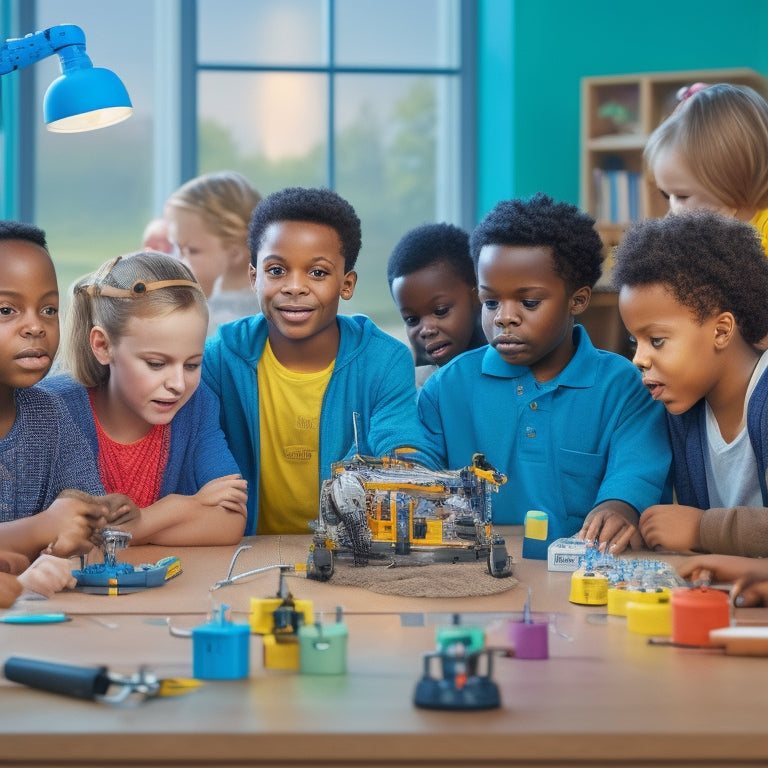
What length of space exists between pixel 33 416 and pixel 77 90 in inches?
30.0

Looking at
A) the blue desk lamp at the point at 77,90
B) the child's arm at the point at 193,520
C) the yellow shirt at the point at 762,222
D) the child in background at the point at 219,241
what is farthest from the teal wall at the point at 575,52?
the child's arm at the point at 193,520

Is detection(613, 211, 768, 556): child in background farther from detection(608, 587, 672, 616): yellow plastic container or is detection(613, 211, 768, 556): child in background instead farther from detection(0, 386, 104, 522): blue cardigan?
detection(0, 386, 104, 522): blue cardigan

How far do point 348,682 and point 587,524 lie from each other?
1099 millimetres

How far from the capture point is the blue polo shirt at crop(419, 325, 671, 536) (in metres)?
2.59

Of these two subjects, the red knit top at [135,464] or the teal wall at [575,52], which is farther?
the teal wall at [575,52]

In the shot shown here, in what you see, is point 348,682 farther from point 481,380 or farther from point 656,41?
point 656,41

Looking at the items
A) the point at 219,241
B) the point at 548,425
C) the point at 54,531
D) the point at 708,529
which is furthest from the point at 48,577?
the point at 219,241

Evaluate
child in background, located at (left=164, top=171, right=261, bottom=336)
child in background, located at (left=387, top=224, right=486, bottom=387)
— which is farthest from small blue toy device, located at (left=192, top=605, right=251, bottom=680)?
child in background, located at (left=164, top=171, right=261, bottom=336)

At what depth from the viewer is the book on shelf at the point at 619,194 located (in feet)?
20.2

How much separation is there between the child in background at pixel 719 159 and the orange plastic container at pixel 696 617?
174 cm

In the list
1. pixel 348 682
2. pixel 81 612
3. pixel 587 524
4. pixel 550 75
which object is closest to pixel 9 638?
pixel 81 612

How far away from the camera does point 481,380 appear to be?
9.02ft

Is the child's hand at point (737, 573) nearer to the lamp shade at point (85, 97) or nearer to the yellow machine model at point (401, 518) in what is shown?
the yellow machine model at point (401, 518)

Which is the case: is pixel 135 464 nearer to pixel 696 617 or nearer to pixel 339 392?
pixel 339 392
